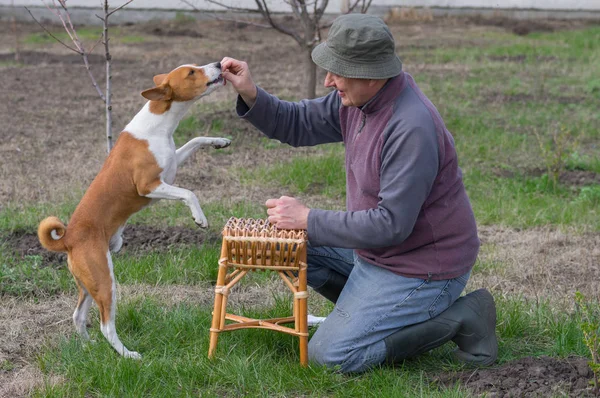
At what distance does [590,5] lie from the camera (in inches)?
876

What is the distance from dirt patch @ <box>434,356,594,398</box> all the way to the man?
0.15 meters

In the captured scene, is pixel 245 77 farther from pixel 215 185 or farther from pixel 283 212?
pixel 215 185

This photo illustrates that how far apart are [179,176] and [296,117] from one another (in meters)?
3.24

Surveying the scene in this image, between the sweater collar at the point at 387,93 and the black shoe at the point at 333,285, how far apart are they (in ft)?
3.23

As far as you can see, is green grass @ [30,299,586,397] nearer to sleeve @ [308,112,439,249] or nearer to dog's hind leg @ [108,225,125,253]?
dog's hind leg @ [108,225,125,253]

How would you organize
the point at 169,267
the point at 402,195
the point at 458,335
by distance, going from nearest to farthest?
the point at 402,195
the point at 458,335
the point at 169,267

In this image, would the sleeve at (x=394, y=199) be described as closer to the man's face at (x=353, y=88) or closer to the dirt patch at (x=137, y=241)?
the man's face at (x=353, y=88)

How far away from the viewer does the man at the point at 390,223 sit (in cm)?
372

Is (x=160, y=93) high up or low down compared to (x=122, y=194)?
up

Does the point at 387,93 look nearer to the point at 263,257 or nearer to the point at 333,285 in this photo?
the point at 263,257

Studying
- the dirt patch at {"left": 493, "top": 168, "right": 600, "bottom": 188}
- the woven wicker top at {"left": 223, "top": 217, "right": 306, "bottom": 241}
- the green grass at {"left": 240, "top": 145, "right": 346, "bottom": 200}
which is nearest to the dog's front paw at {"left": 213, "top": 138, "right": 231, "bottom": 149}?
the woven wicker top at {"left": 223, "top": 217, "right": 306, "bottom": 241}

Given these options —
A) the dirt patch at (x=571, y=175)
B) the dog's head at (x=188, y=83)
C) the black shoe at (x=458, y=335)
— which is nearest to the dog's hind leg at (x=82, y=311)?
the dog's head at (x=188, y=83)

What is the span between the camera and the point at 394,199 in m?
3.68

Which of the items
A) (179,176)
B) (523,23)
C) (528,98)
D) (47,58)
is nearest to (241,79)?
(179,176)
